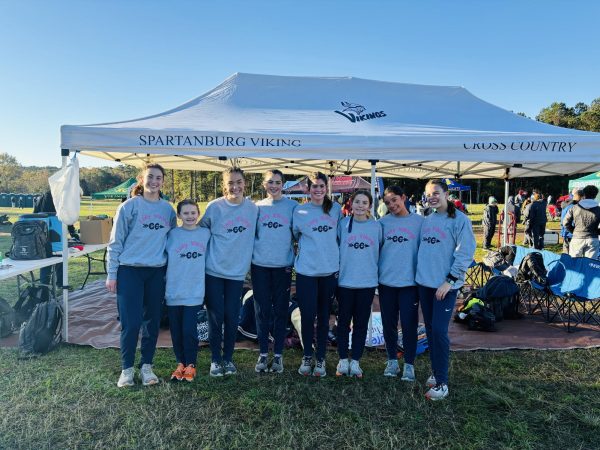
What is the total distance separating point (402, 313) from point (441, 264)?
56cm

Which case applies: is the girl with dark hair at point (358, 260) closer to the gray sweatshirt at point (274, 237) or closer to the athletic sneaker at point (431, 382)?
the gray sweatshirt at point (274, 237)

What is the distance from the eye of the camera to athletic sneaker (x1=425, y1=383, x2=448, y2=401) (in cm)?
319

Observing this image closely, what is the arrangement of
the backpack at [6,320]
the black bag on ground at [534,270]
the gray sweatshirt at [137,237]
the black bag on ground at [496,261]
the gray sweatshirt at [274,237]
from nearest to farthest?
the gray sweatshirt at [137,237] < the gray sweatshirt at [274,237] < the backpack at [6,320] < the black bag on ground at [534,270] < the black bag on ground at [496,261]

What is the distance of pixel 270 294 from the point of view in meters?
3.51

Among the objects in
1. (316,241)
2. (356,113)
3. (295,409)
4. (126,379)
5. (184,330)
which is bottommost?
(295,409)

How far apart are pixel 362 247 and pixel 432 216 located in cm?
60

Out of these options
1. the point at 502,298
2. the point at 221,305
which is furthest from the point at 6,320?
the point at 502,298

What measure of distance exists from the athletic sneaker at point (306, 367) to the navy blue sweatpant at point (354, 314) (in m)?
0.29

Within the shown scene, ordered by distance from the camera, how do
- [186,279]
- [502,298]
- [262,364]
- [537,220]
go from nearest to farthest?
[186,279], [262,364], [502,298], [537,220]

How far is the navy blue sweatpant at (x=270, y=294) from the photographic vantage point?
3451 mm

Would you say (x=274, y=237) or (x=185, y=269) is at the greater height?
(x=274, y=237)

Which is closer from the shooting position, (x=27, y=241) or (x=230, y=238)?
(x=230, y=238)

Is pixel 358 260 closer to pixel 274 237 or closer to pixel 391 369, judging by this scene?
pixel 274 237

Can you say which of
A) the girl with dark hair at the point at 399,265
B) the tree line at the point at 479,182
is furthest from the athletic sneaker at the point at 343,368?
the tree line at the point at 479,182
